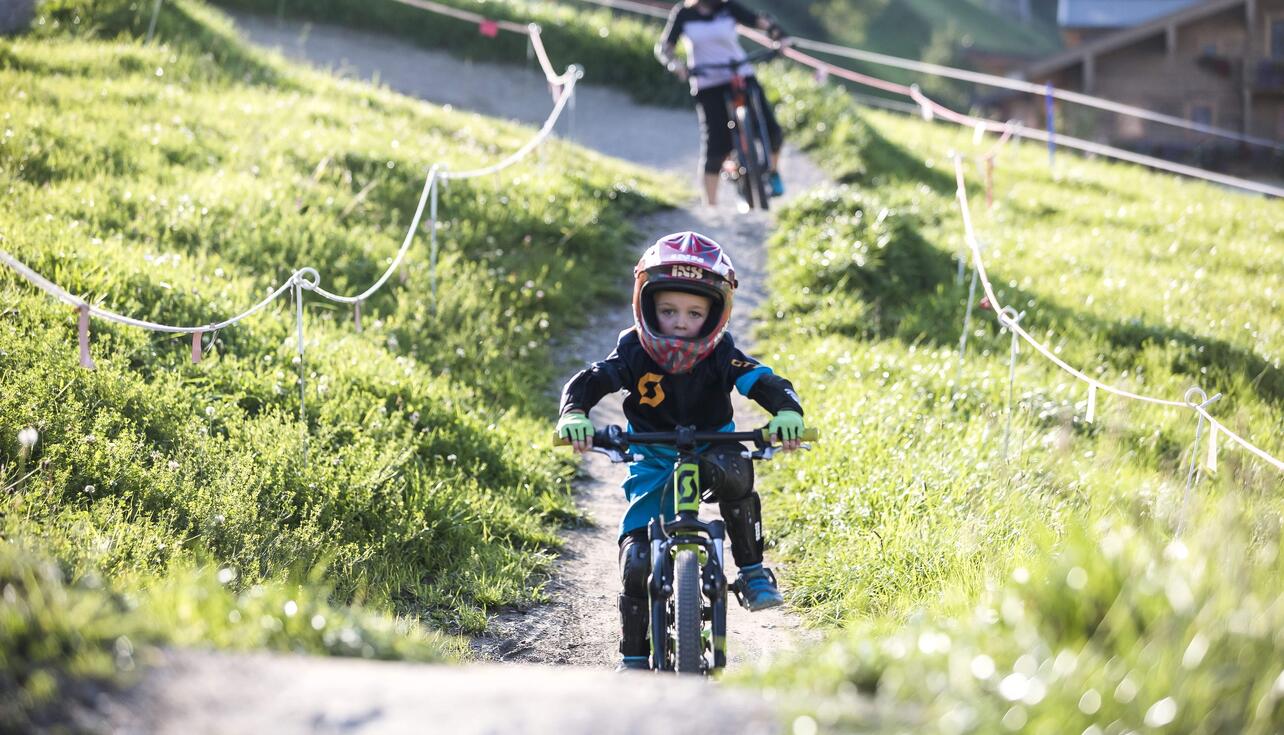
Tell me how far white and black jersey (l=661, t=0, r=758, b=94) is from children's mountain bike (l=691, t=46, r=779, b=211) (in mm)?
70

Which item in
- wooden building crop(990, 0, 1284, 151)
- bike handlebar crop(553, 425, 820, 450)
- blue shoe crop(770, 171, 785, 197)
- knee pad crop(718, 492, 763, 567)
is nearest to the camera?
bike handlebar crop(553, 425, 820, 450)

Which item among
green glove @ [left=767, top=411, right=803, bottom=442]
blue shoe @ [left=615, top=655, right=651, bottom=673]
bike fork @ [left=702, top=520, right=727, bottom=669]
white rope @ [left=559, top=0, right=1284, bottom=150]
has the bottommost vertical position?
blue shoe @ [left=615, top=655, right=651, bottom=673]

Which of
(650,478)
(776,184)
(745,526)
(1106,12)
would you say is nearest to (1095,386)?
(745,526)

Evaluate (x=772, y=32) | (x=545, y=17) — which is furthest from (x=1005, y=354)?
(x=545, y=17)

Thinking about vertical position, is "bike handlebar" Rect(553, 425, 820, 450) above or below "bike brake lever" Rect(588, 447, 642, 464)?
above

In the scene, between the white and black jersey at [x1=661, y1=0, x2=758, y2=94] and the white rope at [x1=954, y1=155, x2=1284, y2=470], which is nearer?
the white rope at [x1=954, y1=155, x2=1284, y2=470]

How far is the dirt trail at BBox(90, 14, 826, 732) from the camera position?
2.39m

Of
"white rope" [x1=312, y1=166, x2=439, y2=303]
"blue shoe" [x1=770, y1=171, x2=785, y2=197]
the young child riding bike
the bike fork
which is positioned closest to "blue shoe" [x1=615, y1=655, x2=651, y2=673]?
the young child riding bike

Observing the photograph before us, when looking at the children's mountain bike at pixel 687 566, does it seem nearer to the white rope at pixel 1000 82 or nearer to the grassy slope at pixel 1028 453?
the grassy slope at pixel 1028 453

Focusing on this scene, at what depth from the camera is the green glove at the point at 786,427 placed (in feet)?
14.0

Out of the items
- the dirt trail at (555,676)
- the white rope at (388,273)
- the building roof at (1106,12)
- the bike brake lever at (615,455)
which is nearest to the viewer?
the dirt trail at (555,676)

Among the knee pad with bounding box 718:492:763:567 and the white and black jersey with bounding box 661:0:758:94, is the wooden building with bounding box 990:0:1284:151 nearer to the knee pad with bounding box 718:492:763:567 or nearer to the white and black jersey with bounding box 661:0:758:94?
the white and black jersey with bounding box 661:0:758:94

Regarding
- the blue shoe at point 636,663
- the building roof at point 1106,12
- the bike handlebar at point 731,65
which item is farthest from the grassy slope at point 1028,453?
the building roof at point 1106,12

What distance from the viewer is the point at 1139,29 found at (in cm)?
3494
